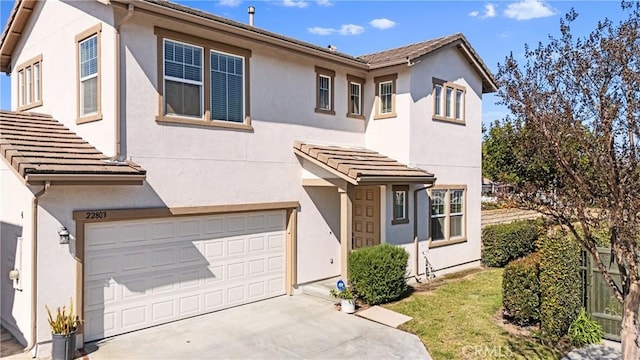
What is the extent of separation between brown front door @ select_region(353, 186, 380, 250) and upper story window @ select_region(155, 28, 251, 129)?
4.63 metres

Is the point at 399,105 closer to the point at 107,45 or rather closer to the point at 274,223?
the point at 274,223

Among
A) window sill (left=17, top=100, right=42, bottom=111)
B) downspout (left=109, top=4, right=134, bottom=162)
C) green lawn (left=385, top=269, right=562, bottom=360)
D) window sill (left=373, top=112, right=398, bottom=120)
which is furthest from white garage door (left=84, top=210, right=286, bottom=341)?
window sill (left=17, top=100, right=42, bottom=111)

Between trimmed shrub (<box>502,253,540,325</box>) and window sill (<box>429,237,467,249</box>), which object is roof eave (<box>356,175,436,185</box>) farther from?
trimmed shrub (<box>502,253,540,325</box>)

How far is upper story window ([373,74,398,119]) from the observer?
1427 centimetres

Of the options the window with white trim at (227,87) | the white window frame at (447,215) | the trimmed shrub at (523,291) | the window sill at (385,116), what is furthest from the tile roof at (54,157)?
the white window frame at (447,215)

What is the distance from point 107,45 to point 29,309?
5335mm

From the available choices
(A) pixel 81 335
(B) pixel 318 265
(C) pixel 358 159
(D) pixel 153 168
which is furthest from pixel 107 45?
(B) pixel 318 265

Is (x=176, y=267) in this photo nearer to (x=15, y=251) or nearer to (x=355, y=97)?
(x=15, y=251)

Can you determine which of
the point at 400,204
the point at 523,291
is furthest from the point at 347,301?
the point at 400,204

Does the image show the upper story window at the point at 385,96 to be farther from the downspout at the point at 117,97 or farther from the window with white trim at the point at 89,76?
the window with white trim at the point at 89,76

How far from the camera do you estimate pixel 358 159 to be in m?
12.7

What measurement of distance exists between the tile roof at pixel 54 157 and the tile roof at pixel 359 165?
4653 millimetres

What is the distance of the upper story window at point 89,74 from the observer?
31.2ft

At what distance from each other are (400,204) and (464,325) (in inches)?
190
